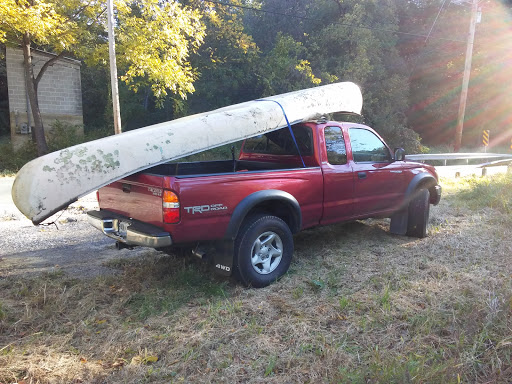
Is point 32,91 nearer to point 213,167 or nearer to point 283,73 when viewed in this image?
point 213,167

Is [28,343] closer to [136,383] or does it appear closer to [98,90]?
[136,383]

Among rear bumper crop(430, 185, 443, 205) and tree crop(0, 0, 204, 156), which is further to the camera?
tree crop(0, 0, 204, 156)

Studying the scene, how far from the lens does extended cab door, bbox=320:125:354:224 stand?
501 centimetres

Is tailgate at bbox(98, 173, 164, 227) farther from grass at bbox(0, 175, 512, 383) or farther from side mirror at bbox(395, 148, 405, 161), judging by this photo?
side mirror at bbox(395, 148, 405, 161)

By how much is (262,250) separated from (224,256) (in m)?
0.49

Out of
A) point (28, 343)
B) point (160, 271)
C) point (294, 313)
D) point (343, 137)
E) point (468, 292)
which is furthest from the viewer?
point (343, 137)

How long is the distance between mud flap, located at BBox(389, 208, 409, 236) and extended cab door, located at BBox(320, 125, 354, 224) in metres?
1.23

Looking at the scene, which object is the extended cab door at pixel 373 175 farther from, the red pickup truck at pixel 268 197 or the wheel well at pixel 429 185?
the wheel well at pixel 429 185

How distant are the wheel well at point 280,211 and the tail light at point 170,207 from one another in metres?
A: 0.99

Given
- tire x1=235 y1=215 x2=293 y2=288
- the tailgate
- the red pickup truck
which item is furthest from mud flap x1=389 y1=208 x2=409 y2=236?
the tailgate

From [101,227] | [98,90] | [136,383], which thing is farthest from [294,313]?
[98,90]

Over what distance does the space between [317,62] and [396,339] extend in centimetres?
2212

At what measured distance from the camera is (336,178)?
5055 mm

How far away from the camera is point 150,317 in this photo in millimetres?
3650
